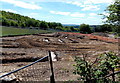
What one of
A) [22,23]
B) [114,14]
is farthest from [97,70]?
[22,23]

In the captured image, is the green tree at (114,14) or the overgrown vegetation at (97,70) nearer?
the overgrown vegetation at (97,70)

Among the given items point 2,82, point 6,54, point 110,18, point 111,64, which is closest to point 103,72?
point 111,64

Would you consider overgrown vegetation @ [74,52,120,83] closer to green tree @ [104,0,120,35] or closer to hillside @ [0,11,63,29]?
green tree @ [104,0,120,35]

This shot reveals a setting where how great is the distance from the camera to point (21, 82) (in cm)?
507

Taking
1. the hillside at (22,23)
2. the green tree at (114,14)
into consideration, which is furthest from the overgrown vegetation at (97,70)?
the hillside at (22,23)

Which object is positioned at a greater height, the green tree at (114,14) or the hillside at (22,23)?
the hillside at (22,23)

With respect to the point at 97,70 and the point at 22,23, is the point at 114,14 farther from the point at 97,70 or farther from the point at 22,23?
the point at 22,23

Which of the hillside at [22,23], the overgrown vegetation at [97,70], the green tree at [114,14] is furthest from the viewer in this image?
the hillside at [22,23]

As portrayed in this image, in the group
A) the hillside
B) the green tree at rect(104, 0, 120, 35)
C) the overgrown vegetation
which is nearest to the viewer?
the overgrown vegetation

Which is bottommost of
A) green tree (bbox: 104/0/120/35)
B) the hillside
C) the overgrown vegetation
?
the overgrown vegetation

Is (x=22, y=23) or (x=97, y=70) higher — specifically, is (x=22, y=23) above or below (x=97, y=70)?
above

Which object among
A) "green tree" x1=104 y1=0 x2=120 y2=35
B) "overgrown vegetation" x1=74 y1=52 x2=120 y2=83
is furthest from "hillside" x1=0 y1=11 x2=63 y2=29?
"overgrown vegetation" x1=74 y1=52 x2=120 y2=83

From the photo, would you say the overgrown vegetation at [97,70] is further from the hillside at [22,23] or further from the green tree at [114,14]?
the hillside at [22,23]

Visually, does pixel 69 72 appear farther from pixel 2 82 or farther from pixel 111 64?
pixel 111 64
